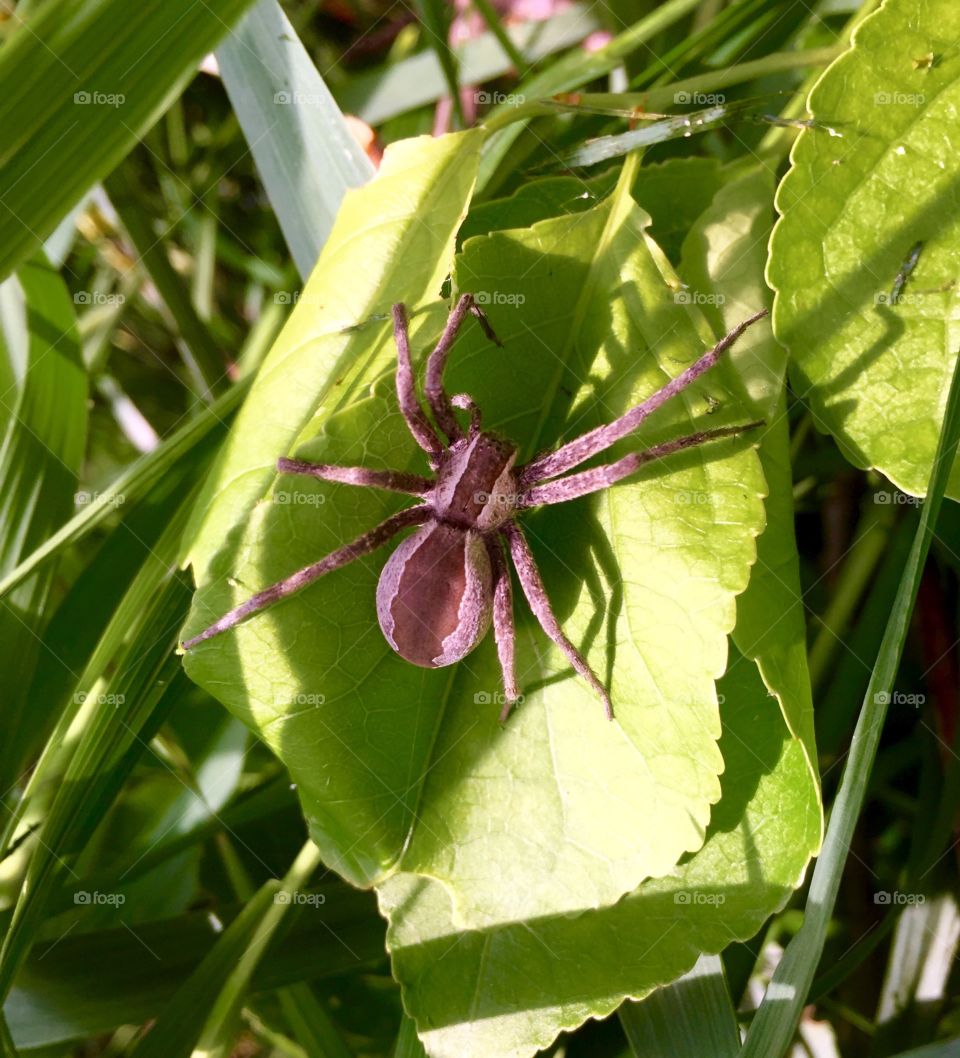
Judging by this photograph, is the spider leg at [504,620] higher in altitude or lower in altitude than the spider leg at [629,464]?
lower

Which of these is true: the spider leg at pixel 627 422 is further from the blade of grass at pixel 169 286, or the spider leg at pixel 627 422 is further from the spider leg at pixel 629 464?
the blade of grass at pixel 169 286

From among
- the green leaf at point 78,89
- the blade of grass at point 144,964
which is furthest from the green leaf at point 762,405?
the blade of grass at point 144,964

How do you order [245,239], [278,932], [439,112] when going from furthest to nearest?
1. [245,239]
2. [439,112]
3. [278,932]

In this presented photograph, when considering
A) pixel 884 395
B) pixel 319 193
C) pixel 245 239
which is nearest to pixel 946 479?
pixel 884 395

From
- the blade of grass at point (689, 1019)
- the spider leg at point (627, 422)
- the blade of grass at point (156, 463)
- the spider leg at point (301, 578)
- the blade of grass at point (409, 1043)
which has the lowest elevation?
the blade of grass at point (689, 1019)

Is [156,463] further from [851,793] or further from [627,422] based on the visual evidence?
[851,793]

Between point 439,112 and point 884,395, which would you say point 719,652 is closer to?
point 884,395
